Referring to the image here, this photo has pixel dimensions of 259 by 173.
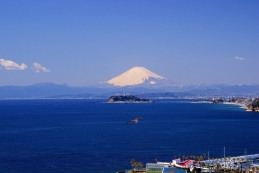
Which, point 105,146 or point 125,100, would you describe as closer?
point 105,146

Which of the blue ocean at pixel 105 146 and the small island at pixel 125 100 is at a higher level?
the small island at pixel 125 100

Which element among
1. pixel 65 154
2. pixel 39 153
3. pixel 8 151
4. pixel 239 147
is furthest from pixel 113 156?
pixel 239 147

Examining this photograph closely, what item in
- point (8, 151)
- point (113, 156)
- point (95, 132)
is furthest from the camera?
point (95, 132)

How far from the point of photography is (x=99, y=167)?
26.3 meters

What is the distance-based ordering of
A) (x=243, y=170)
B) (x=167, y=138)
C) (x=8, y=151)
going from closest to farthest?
1. (x=243, y=170)
2. (x=8, y=151)
3. (x=167, y=138)

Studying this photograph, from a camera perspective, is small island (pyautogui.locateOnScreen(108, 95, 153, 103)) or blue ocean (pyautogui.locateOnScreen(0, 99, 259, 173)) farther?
small island (pyautogui.locateOnScreen(108, 95, 153, 103))

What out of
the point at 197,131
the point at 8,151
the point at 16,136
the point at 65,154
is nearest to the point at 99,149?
the point at 65,154

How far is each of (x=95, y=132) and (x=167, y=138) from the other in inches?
379

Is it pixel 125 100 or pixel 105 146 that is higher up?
pixel 125 100

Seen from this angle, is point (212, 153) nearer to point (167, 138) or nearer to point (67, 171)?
point (167, 138)

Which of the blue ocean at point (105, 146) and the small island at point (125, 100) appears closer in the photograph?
the blue ocean at point (105, 146)

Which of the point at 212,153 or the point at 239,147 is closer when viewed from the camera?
the point at 212,153

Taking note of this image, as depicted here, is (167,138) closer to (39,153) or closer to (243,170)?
(39,153)

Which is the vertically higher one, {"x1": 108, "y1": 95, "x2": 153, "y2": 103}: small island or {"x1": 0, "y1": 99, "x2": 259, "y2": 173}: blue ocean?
{"x1": 108, "y1": 95, "x2": 153, "y2": 103}: small island
